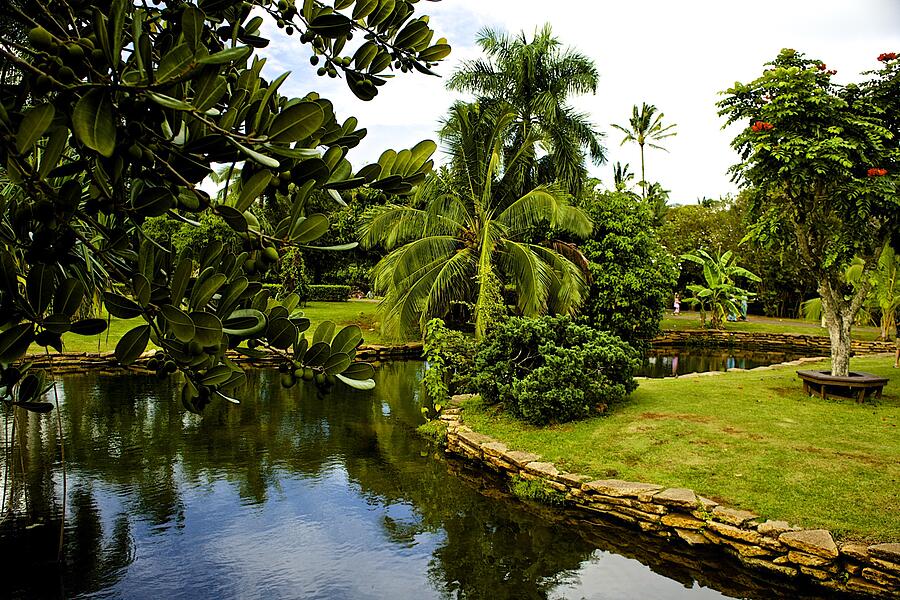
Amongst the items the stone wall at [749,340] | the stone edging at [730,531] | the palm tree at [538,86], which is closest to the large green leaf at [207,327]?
the stone edging at [730,531]

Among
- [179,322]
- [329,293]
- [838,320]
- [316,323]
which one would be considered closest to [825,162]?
[838,320]

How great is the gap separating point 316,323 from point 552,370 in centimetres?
1028

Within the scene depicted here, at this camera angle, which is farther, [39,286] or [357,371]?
[357,371]

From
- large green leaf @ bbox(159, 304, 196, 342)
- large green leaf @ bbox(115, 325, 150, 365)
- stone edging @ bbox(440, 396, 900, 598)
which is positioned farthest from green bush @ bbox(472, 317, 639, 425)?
large green leaf @ bbox(159, 304, 196, 342)

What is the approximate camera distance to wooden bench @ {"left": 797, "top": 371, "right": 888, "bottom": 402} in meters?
8.88

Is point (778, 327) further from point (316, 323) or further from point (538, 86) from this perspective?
point (316, 323)

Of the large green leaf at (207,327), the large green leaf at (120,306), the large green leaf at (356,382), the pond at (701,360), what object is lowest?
the pond at (701,360)

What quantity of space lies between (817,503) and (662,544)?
1342 mm

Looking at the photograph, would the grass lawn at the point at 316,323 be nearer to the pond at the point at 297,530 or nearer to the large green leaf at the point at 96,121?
the pond at the point at 297,530

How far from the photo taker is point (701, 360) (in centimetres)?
1884

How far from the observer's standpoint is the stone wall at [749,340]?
67.6 ft

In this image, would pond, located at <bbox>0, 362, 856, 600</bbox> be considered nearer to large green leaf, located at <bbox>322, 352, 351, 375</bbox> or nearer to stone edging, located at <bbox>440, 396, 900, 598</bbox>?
stone edging, located at <bbox>440, 396, 900, 598</bbox>

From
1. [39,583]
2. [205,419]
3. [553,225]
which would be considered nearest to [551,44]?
[553,225]

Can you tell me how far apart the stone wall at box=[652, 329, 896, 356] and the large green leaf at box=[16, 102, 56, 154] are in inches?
854
